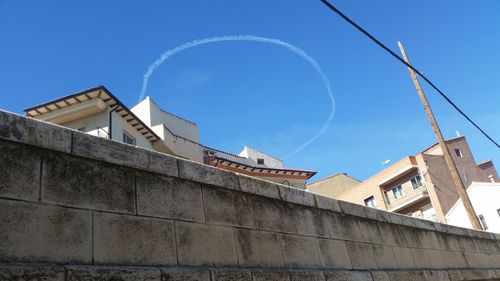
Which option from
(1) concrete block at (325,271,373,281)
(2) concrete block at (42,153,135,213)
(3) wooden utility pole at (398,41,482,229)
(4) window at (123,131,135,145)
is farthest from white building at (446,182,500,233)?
(2) concrete block at (42,153,135,213)

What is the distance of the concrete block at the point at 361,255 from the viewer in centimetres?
518

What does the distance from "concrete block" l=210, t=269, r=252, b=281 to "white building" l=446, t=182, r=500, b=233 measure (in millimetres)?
32866

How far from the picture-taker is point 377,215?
6.09m

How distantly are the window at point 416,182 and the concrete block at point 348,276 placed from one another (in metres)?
35.4

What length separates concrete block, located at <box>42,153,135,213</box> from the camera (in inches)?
104

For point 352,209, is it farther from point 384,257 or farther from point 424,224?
point 424,224

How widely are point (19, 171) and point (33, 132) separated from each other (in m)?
0.27

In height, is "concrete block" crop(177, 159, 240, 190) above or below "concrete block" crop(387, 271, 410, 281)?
above

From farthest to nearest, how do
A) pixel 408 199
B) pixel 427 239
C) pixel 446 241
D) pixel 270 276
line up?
pixel 408 199 < pixel 446 241 < pixel 427 239 < pixel 270 276

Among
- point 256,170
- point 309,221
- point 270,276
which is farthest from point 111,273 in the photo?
point 256,170

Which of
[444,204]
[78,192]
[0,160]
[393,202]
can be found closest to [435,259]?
[78,192]

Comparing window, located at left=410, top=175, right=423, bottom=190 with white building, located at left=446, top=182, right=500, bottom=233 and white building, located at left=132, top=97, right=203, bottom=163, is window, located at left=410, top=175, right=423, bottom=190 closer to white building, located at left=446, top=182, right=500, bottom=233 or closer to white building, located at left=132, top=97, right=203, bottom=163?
white building, located at left=446, top=182, right=500, bottom=233

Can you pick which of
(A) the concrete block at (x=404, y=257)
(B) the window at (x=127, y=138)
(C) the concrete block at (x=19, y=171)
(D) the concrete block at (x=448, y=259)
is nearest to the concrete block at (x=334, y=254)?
(A) the concrete block at (x=404, y=257)

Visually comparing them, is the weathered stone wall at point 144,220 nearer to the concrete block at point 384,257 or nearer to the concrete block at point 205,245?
the concrete block at point 205,245
